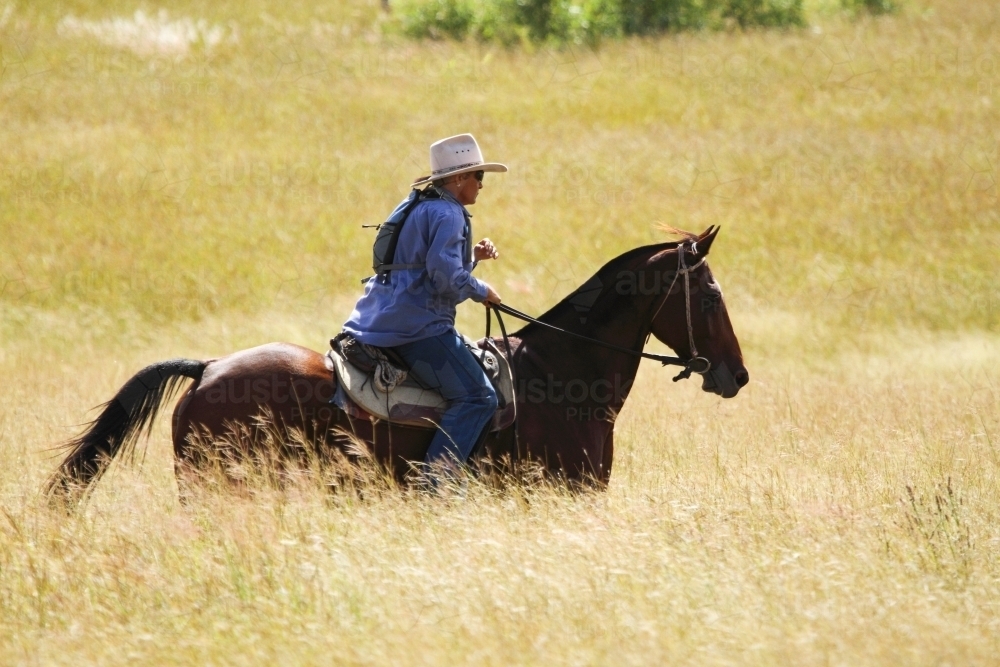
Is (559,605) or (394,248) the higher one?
(394,248)

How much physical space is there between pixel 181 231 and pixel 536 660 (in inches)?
605

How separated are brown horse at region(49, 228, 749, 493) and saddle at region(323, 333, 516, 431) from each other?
9 centimetres

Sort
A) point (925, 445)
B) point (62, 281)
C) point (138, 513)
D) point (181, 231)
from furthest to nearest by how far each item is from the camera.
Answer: point (181, 231)
point (62, 281)
point (925, 445)
point (138, 513)

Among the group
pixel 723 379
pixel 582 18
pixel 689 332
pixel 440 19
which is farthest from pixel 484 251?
pixel 440 19

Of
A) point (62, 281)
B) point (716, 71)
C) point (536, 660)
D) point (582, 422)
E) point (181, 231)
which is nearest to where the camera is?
point (536, 660)

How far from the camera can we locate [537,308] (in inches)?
621

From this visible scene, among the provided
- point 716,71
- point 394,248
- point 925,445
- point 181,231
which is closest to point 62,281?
point 181,231

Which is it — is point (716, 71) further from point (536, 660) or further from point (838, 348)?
point (536, 660)

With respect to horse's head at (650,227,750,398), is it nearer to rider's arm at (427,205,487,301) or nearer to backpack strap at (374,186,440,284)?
rider's arm at (427,205,487,301)

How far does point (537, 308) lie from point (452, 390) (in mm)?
10144

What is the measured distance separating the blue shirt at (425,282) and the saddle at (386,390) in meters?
0.10

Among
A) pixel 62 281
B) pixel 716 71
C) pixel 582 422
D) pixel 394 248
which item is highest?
pixel 716 71

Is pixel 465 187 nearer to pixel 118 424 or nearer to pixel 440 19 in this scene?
pixel 118 424

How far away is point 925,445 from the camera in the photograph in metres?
6.97
